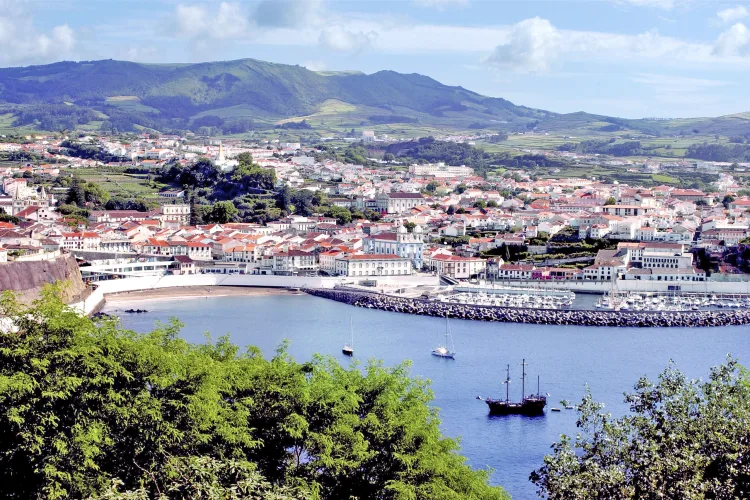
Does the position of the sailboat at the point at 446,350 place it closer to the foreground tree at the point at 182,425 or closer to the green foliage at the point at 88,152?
the foreground tree at the point at 182,425

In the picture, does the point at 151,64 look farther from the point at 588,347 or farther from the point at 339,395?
the point at 339,395

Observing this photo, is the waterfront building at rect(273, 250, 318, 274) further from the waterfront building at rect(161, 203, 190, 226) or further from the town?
the waterfront building at rect(161, 203, 190, 226)

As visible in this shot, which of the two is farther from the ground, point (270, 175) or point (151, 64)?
point (151, 64)

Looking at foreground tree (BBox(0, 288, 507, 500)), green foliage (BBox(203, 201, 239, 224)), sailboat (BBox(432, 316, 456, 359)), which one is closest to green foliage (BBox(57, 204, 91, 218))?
green foliage (BBox(203, 201, 239, 224))

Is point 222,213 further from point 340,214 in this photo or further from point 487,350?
point 487,350

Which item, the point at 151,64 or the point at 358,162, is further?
the point at 151,64

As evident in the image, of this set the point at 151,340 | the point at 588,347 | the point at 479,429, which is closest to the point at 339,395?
the point at 151,340
